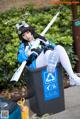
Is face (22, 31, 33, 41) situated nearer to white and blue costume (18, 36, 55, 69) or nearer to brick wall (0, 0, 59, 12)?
white and blue costume (18, 36, 55, 69)

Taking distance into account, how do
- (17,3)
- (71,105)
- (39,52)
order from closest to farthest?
(39,52) → (71,105) → (17,3)

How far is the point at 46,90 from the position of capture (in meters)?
6.47

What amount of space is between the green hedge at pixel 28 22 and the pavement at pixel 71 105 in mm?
716

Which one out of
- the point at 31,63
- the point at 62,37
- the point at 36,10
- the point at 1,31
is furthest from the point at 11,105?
the point at 36,10

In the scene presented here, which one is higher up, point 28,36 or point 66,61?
point 28,36

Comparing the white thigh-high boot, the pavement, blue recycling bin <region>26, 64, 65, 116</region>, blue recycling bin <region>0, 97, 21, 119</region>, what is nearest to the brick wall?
the pavement

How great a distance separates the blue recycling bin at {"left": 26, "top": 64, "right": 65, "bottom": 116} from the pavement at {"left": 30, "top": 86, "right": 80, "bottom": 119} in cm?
9

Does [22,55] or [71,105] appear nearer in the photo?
[22,55]

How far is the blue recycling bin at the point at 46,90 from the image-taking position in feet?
20.8

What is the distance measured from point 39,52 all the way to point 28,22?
2982 mm

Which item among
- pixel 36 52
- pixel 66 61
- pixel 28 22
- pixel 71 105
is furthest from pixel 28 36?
pixel 28 22

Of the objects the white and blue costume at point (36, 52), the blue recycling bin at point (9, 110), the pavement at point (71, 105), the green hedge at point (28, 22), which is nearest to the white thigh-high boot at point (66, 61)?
the white and blue costume at point (36, 52)

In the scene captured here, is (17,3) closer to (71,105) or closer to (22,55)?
(71,105)

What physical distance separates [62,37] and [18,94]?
4.59 ft
